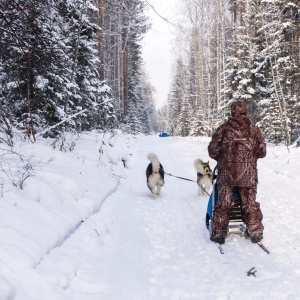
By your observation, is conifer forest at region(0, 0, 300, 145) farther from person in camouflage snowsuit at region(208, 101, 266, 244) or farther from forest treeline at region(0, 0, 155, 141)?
person in camouflage snowsuit at region(208, 101, 266, 244)

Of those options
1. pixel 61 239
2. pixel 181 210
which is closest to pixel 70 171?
pixel 181 210

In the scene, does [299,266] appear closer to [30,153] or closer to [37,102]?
[30,153]

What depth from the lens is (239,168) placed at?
14.8 ft

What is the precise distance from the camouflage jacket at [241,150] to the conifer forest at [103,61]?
244 centimetres

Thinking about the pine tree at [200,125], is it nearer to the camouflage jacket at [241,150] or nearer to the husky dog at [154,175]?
the husky dog at [154,175]

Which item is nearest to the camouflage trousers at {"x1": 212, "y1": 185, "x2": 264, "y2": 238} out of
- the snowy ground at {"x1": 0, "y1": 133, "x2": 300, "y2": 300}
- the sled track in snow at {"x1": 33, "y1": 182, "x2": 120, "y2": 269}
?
the snowy ground at {"x1": 0, "y1": 133, "x2": 300, "y2": 300}

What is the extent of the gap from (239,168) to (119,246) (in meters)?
1.98

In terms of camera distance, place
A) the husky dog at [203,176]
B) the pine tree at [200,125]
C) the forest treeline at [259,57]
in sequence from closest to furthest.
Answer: the husky dog at [203,176] < the forest treeline at [259,57] < the pine tree at [200,125]

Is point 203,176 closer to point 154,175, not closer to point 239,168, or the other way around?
point 154,175


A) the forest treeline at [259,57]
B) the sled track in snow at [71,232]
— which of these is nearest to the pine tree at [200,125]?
the forest treeline at [259,57]

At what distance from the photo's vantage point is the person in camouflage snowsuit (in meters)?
4.51

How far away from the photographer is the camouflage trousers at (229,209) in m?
4.55

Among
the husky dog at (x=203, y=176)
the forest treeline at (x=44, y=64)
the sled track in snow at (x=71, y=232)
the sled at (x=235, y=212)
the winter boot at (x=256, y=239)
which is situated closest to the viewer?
the sled track in snow at (x=71, y=232)

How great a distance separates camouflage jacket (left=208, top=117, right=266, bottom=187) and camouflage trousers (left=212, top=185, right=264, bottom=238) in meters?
0.12
